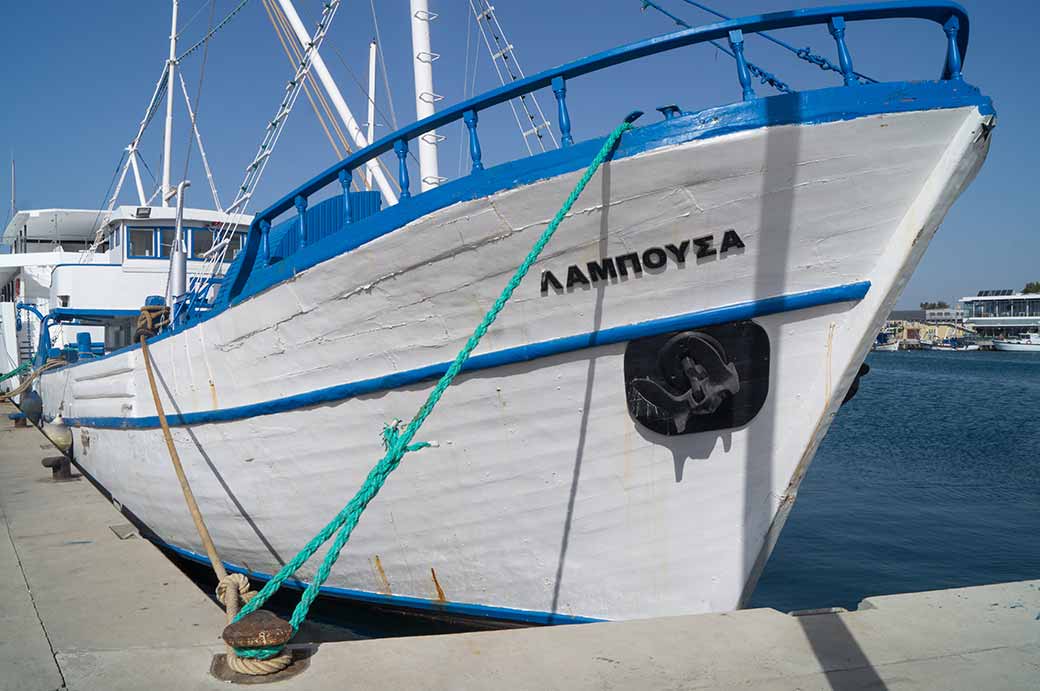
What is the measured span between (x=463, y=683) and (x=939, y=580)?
6.25m

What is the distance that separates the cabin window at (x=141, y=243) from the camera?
420 inches

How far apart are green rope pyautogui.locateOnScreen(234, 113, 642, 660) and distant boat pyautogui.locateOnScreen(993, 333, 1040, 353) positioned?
92.0 metres

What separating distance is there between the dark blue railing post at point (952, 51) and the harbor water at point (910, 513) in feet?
15.8

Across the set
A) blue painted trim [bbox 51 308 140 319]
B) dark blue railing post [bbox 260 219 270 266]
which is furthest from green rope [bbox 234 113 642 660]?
blue painted trim [bbox 51 308 140 319]

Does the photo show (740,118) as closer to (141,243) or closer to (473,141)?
(473,141)

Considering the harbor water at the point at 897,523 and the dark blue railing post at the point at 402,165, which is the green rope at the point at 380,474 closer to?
the dark blue railing post at the point at 402,165

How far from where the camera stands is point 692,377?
4113 millimetres

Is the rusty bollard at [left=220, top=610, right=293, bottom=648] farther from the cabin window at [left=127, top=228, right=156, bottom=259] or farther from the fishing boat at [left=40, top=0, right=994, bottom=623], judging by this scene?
the cabin window at [left=127, top=228, right=156, bottom=259]

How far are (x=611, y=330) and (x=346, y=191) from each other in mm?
1887

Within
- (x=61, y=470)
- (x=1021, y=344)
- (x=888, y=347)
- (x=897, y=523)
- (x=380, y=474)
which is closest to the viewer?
(x=380, y=474)

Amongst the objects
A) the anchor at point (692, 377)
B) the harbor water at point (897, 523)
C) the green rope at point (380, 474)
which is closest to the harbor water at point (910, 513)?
the harbor water at point (897, 523)

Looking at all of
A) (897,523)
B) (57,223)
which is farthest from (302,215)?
(57,223)

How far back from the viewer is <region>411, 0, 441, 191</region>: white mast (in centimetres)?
645

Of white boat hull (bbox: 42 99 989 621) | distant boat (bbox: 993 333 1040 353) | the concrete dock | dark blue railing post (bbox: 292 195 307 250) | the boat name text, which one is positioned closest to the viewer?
the concrete dock
